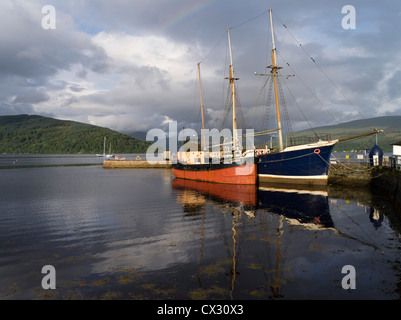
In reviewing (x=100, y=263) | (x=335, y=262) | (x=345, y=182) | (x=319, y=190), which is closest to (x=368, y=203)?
(x=319, y=190)

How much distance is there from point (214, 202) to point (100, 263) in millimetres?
16057

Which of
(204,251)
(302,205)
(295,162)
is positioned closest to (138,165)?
(295,162)

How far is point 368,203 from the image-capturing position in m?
23.5

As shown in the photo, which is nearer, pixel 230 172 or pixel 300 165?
pixel 300 165

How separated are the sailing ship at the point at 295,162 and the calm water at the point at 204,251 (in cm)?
940

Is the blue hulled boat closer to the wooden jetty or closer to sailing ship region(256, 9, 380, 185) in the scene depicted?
sailing ship region(256, 9, 380, 185)

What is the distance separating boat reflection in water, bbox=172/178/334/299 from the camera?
8.99 m

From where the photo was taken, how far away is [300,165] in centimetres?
3375

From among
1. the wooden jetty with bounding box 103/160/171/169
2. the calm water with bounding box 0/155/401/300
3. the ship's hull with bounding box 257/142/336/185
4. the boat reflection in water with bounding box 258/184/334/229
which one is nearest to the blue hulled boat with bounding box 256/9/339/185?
the ship's hull with bounding box 257/142/336/185

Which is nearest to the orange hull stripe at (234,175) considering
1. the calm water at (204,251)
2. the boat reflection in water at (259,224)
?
the boat reflection in water at (259,224)

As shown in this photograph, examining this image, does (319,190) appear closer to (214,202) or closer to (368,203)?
(368,203)

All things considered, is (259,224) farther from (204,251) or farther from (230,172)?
(230,172)

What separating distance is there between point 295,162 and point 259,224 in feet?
64.2
